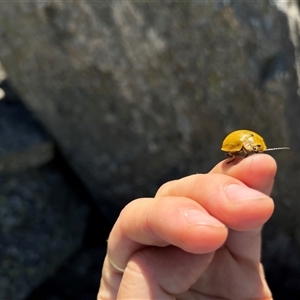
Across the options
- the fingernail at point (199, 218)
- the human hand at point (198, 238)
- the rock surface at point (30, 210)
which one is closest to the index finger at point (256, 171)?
the human hand at point (198, 238)

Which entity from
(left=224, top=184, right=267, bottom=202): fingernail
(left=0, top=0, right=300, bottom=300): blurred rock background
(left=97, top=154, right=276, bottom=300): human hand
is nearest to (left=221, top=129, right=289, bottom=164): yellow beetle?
(left=97, top=154, right=276, bottom=300): human hand

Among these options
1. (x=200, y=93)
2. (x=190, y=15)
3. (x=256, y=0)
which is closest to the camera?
(x=256, y=0)

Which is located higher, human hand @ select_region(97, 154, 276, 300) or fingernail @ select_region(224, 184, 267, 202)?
fingernail @ select_region(224, 184, 267, 202)

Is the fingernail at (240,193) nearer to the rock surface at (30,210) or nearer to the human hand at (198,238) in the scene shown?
the human hand at (198,238)

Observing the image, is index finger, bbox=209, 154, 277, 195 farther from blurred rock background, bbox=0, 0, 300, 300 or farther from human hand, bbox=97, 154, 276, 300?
blurred rock background, bbox=0, 0, 300, 300

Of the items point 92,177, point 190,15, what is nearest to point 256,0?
point 190,15

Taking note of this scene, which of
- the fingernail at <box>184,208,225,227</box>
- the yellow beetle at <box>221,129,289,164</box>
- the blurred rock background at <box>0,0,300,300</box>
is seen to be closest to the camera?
the fingernail at <box>184,208,225,227</box>

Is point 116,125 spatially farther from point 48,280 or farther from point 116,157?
point 48,280

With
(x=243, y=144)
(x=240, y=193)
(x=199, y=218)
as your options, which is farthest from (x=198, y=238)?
(x=243, y=144)
